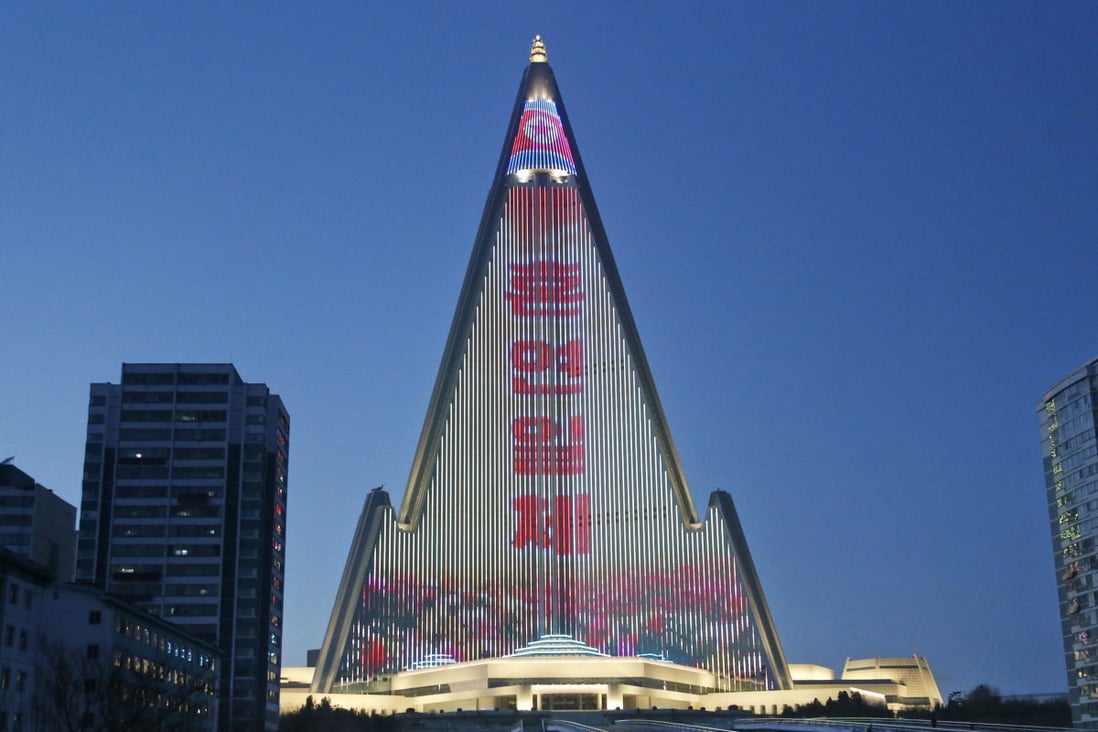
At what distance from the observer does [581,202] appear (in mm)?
187000

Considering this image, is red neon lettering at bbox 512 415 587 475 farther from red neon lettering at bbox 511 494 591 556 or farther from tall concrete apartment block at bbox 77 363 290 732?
tall concrete apartment block at bbox 77 363 290 732

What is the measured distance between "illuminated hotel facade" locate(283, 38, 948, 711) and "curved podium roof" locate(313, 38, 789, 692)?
199 millimetres

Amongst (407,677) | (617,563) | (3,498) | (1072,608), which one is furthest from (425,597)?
(1072,608)

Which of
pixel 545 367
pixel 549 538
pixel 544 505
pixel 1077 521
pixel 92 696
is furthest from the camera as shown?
pixel 545 367

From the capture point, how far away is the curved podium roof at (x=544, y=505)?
16788cm

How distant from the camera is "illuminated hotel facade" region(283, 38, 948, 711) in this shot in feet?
534

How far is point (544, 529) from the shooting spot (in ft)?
581

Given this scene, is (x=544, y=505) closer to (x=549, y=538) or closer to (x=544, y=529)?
(x=544, y=529)

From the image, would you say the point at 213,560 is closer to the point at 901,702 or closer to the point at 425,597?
the point at 425,597

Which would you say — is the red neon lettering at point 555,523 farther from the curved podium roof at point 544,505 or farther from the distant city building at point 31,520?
the distant city building at point 31,520

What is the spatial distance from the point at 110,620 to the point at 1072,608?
77477 mm

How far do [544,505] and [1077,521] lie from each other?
77.4 m

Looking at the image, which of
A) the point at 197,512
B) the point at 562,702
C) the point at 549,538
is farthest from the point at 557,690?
the point at 197,512

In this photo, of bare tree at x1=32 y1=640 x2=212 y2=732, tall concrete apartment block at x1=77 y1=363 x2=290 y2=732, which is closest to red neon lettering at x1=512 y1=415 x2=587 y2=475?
tall concrete apartment block at x1=77 y1=363 x2=290 y2=732
